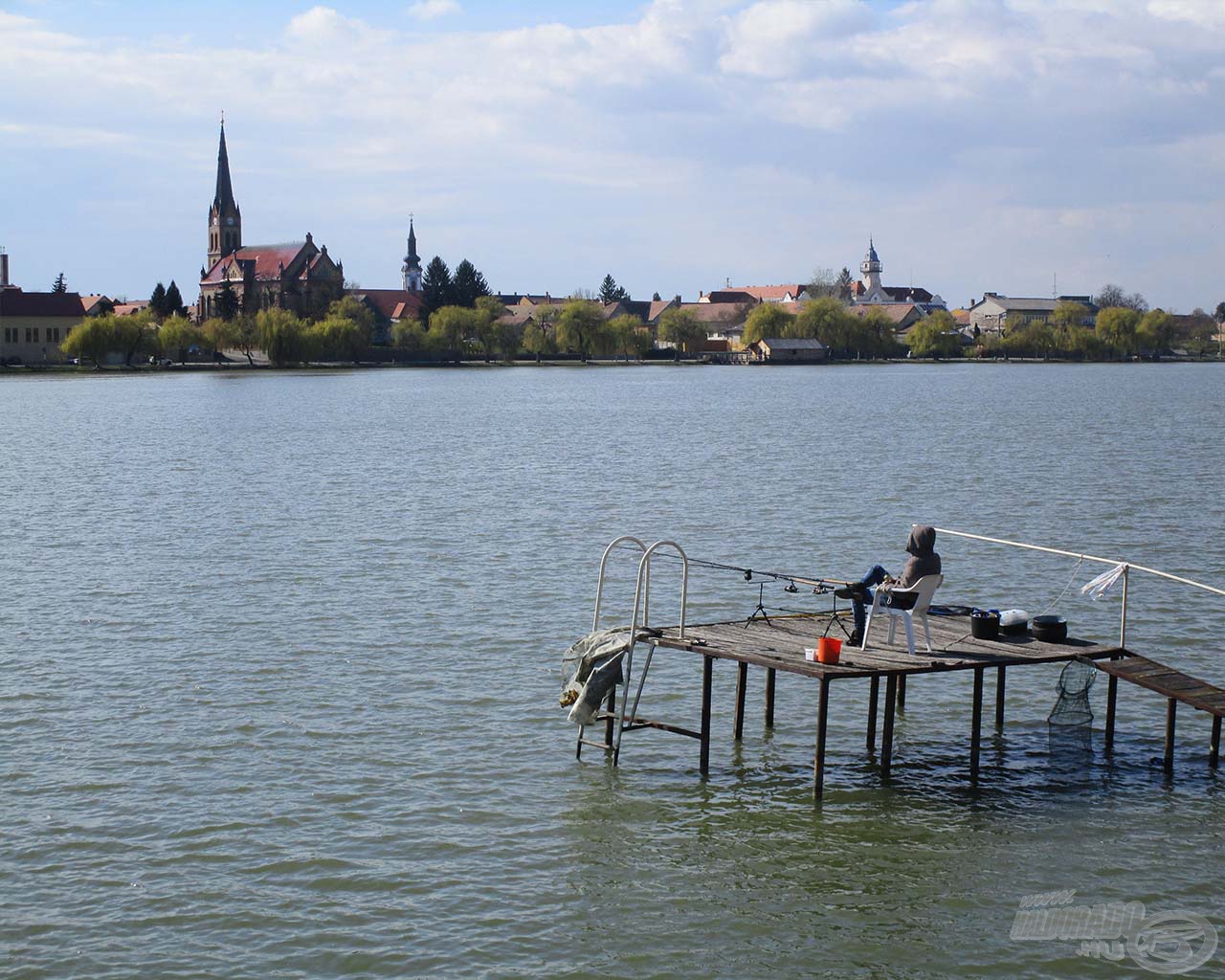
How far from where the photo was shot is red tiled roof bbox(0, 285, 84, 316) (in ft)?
499

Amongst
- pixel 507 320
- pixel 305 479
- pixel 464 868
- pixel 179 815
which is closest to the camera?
pixel 464 868

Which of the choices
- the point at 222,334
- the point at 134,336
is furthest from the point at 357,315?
the point at 134,336

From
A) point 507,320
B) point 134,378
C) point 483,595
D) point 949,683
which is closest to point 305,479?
point 483,595

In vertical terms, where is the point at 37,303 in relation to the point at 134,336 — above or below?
above

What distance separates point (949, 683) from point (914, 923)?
8446mm

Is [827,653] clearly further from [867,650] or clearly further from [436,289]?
[436,289]

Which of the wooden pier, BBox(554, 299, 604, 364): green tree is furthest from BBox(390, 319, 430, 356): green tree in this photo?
the wooden pier

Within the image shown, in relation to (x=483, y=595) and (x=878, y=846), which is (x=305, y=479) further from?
(x=878, y=846)

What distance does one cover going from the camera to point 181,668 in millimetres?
22172

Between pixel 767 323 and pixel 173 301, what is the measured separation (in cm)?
7878

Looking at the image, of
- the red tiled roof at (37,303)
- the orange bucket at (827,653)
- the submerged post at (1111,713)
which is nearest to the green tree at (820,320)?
the red tiled roof at (37,303)

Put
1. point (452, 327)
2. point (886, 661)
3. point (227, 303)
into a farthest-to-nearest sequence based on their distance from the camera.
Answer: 1. point (227, 303)
2. point (452, 327)
3. point (886, 661)

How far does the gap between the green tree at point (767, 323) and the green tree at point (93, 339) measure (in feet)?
293

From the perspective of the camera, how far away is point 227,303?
182500 mm
